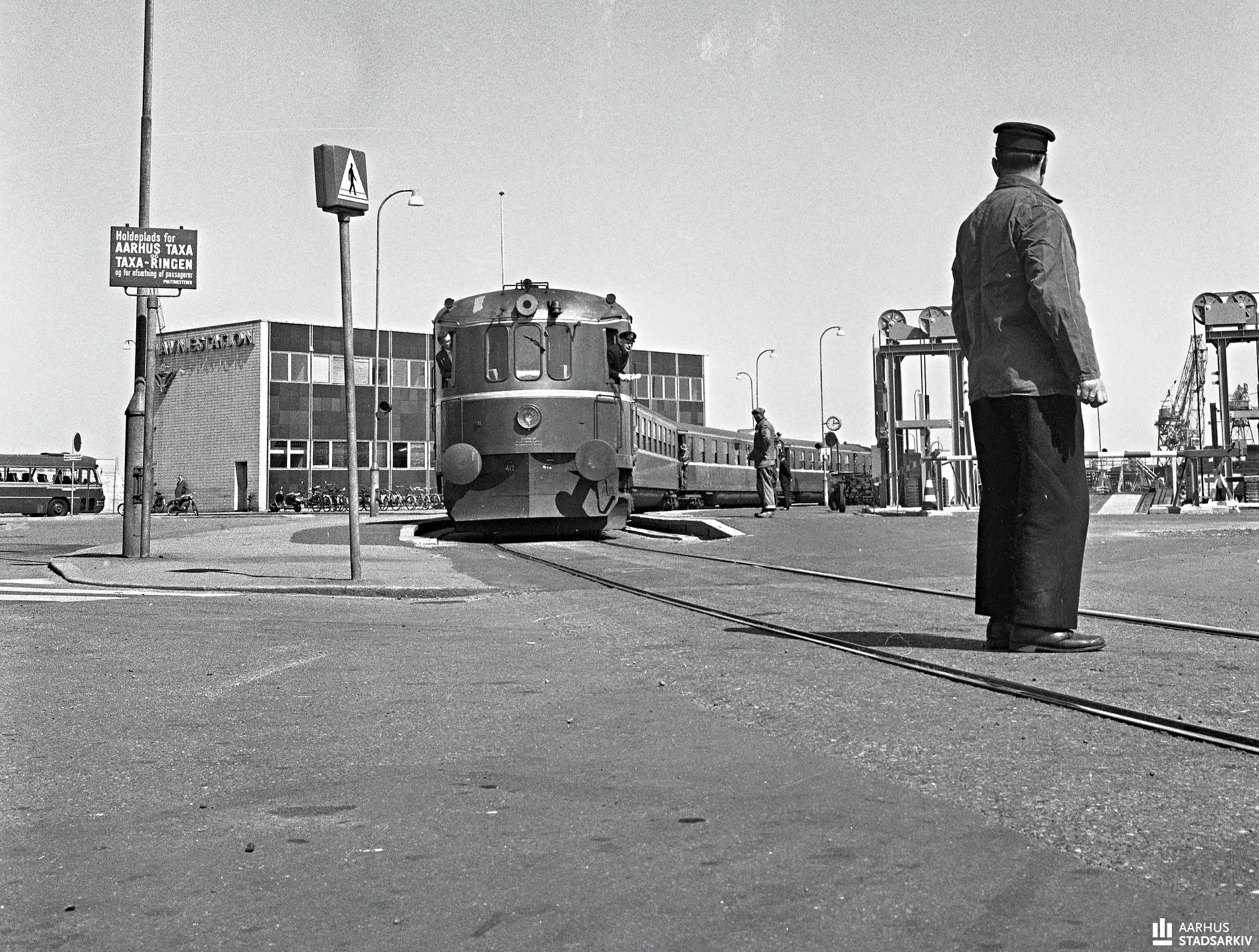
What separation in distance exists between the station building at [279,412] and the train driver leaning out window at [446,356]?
1754 inches

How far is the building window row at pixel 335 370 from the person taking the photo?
66688 millimetres

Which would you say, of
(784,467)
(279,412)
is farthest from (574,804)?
(279,412)

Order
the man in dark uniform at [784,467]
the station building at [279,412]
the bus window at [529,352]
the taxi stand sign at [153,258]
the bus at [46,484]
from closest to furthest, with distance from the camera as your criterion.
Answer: the taxi stand sign at [153,258], the bus window at [529,352], the man in dark uniform at [784,467], the bus at [46,484], the station building at [279,412]

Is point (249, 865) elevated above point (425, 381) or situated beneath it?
situated beneath

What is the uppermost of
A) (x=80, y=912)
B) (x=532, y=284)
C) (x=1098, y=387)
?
(x=532, y=284)

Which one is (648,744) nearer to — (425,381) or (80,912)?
(80,912)

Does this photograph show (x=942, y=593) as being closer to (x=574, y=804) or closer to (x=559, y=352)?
(x=574, y=804)

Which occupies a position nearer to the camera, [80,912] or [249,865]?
[80,912]

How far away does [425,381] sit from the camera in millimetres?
70688

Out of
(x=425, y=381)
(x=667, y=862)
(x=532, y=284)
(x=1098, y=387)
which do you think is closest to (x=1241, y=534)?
(x=532, y=284)

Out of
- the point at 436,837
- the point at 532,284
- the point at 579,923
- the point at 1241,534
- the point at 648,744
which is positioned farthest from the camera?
the point at 532,284

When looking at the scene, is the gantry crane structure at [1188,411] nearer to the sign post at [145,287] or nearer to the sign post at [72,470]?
the sign post at [145,287]

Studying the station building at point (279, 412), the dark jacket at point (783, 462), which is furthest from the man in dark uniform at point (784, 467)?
the station building at point (279, 412)

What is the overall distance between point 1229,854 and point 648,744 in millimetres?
2033
